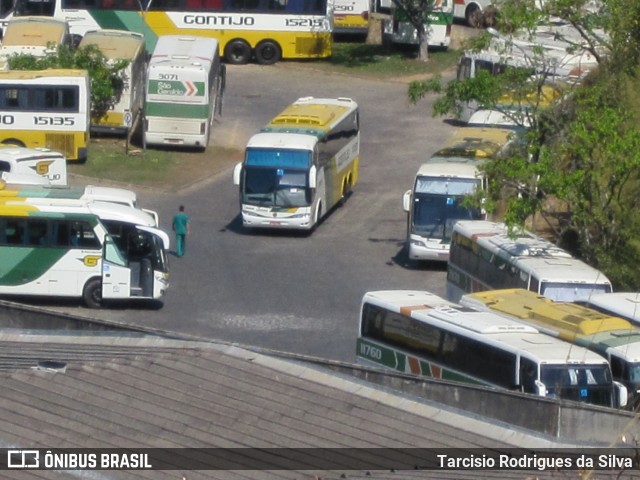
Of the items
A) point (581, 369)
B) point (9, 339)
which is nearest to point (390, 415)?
point (9, 339)

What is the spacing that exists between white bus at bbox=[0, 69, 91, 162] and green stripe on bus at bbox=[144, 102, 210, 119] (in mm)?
1700

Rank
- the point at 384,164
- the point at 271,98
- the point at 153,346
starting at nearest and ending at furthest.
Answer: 1. the point at 153,346
2. the point at 384,164
3. the point at 271,98

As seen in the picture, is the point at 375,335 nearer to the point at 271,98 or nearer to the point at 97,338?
the point at 97,338

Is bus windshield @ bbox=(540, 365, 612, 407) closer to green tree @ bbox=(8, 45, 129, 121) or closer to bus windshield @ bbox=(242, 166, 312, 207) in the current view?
bus windshield @ bbox=(242, 166, 312, 207)

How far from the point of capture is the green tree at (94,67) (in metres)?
34.7

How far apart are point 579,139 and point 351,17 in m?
21.3

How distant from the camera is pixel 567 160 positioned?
1043 inches

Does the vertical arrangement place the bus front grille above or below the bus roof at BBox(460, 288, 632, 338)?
below

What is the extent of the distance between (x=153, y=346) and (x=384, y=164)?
72.4ft

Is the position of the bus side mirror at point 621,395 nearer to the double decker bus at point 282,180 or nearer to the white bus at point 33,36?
the double decker bus at point 282,180

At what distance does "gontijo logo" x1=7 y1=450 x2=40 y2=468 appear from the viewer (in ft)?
34.3

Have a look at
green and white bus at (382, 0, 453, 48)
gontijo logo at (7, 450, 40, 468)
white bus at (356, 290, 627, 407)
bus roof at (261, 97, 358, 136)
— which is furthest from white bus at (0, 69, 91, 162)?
gontijo logo at (7, 450, 40, 468)

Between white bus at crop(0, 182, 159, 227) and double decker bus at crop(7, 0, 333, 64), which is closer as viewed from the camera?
white bus at crop(0, 182, 159, 227)

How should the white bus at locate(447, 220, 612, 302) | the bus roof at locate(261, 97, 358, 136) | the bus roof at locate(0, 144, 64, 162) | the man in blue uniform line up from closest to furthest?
the white bus at locate(447, 220, 612, 302) < the man in blue uniform < the bus roof at locate(0, 144, 64, 162) < the bus roof at locate(261, 97, 358, 136)
